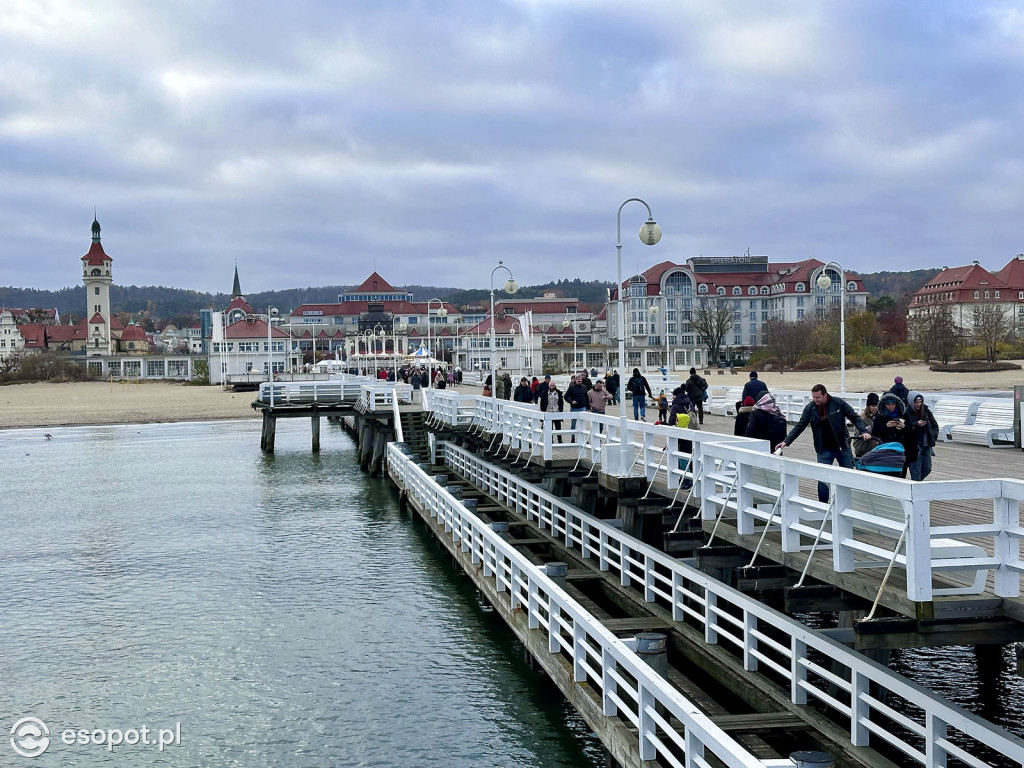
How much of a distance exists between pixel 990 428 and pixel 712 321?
10605 centimetres

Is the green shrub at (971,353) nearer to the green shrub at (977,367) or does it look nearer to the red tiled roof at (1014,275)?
the green shrub at (977,367)

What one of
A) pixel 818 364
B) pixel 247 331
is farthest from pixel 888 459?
pixel 247 331

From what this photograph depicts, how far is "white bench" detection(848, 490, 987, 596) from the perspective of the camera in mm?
6840

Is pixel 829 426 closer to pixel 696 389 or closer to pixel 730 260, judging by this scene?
pixel 696 389

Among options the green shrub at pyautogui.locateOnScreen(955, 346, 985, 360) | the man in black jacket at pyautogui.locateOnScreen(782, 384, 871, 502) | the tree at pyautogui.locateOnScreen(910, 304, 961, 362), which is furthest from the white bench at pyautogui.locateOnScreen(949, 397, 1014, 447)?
the green shrub at pyautogui.locateOnScreen(955, 346, 985, 360)

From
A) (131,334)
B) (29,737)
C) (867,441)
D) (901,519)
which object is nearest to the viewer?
(901,519)

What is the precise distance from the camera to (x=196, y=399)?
87.9m

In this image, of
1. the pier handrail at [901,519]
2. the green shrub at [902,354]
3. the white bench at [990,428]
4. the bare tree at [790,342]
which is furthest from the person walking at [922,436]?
the bare tree at [790,342]

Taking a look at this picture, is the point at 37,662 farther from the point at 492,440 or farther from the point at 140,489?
the point at 140,489

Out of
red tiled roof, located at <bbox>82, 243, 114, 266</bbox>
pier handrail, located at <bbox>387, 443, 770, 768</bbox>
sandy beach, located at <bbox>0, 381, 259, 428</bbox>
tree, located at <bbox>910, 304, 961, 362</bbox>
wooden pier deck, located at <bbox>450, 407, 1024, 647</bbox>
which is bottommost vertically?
sandy beach, located at <bbox>0, 381, 259, 428</bbox>

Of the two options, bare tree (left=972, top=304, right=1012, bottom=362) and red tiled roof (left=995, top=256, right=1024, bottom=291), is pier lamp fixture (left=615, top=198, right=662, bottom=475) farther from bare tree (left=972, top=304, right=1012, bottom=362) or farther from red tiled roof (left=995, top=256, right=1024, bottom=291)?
red tiled roof (left=995, top=256, right=1024, bottom=291)

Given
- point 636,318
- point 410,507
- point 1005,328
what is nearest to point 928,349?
point 1005,328

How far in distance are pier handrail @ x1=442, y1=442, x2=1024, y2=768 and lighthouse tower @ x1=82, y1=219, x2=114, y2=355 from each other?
15994cm

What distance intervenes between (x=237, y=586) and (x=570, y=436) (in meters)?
6.86
